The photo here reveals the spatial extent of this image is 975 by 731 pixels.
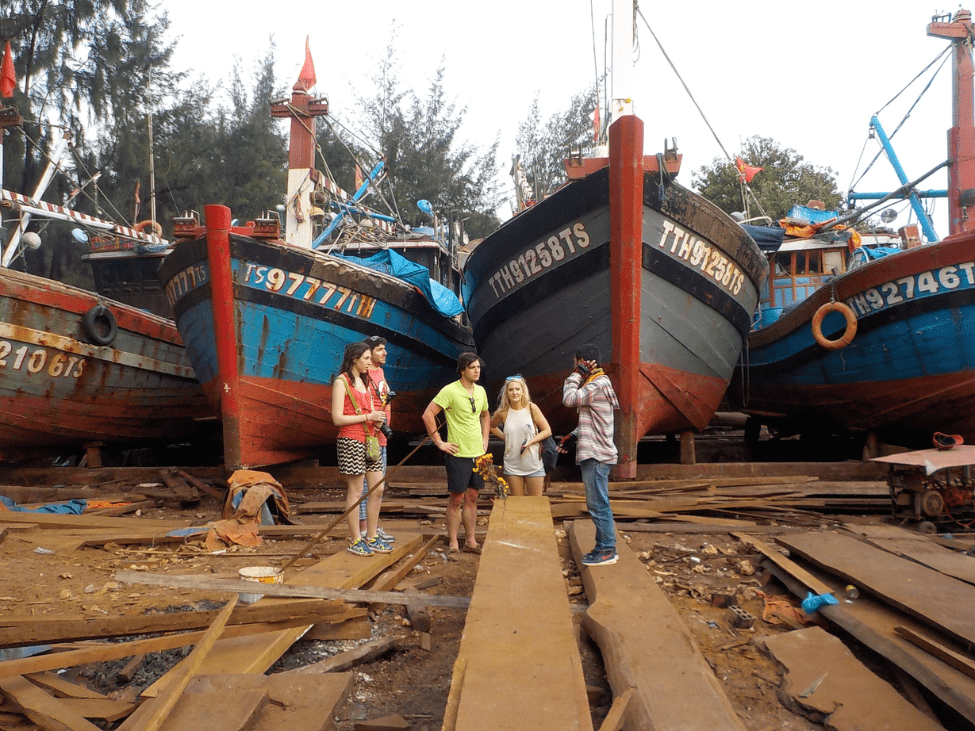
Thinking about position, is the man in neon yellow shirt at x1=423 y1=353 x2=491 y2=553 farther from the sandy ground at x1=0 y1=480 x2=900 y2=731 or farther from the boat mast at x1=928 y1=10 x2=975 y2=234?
the boat mast at x1=928 y1=10 x2=975 y2=234

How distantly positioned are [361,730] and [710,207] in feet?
22.3

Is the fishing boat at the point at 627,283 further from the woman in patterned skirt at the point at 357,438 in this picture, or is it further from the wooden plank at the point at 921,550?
the woman in patterned skirt at the point at 357,438

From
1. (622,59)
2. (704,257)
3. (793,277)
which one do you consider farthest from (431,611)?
(793,277)

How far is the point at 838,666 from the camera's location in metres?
3.02

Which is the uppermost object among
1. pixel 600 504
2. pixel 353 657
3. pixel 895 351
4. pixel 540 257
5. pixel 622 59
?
pixel 622 59

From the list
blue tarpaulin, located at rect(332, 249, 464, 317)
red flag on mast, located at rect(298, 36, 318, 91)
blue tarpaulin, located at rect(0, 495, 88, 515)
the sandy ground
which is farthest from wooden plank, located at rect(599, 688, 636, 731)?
red flag on mast, located at rect(298, 36, 318, 91)

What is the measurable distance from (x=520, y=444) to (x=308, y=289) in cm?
364

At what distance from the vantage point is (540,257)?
800cm

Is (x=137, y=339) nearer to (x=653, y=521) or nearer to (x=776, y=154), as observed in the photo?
(x=653, y=521)

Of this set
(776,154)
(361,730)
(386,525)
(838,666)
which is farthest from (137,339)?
(776,154)

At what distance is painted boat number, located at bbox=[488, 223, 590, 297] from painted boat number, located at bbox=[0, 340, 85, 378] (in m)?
5.33

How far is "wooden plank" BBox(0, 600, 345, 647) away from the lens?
9.07 ft

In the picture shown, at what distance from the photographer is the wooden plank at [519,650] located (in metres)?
2.11

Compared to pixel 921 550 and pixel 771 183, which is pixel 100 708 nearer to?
pixel 921 550
